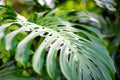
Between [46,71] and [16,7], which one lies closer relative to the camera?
[46,71]

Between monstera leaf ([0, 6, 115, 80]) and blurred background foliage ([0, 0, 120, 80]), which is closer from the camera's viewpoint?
monstera leaf ([0, 6, 115, 80])

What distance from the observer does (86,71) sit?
1014 mm

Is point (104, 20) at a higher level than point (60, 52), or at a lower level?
lower

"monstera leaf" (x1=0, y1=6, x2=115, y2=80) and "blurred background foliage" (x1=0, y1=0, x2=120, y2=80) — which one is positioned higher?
"monstera leaf" (x1=0, y1=6, x2=115, y2=80)

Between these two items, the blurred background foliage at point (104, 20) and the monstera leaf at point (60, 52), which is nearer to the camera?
the monstera leaf at point (60, 52)

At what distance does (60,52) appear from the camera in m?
1.06

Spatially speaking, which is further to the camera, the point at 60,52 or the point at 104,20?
the point at 104,20

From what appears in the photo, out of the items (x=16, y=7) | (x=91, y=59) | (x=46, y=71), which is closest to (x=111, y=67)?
(x=91, y=59)

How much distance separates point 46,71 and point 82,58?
127 millimetres

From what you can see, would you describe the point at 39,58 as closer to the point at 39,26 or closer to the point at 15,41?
the point at 15,41

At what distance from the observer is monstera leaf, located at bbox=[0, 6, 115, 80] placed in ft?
3.26

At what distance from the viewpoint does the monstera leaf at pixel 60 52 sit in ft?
3.26

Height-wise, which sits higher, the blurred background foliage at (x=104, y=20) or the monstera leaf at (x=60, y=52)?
the monstera leaf at (x=60, y=52)

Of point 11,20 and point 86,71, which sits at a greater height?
point 11,20
